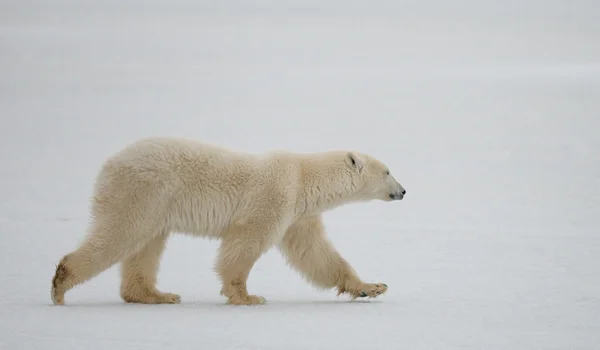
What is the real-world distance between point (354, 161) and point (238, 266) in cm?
113

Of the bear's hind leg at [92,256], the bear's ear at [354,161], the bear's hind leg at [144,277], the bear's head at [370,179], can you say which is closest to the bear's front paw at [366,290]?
the bear's head at [370,179]

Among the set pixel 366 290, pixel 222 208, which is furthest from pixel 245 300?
pixel 366 290

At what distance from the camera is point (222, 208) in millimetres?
5184

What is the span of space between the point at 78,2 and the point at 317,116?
19.8m

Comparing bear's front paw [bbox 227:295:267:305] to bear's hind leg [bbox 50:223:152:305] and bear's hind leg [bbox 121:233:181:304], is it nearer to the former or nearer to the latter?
bear's hind leg [bbox 121:233:181:304]

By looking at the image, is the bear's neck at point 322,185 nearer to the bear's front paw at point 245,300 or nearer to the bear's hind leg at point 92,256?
the bear's front paw at point 245,300

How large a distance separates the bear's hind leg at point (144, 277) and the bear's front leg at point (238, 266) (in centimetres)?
34

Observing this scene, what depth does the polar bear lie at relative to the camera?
4.82 meters

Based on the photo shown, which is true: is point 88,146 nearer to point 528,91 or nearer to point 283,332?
point 528,91

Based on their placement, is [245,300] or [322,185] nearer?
[245,300]

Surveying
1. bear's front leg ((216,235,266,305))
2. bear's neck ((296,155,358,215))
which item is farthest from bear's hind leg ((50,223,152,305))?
bear's neck ((296,155,358,215))

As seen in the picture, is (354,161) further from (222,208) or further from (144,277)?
(144,277)

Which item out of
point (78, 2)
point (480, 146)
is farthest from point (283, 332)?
point (78, 2)

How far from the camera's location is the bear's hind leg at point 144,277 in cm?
519
